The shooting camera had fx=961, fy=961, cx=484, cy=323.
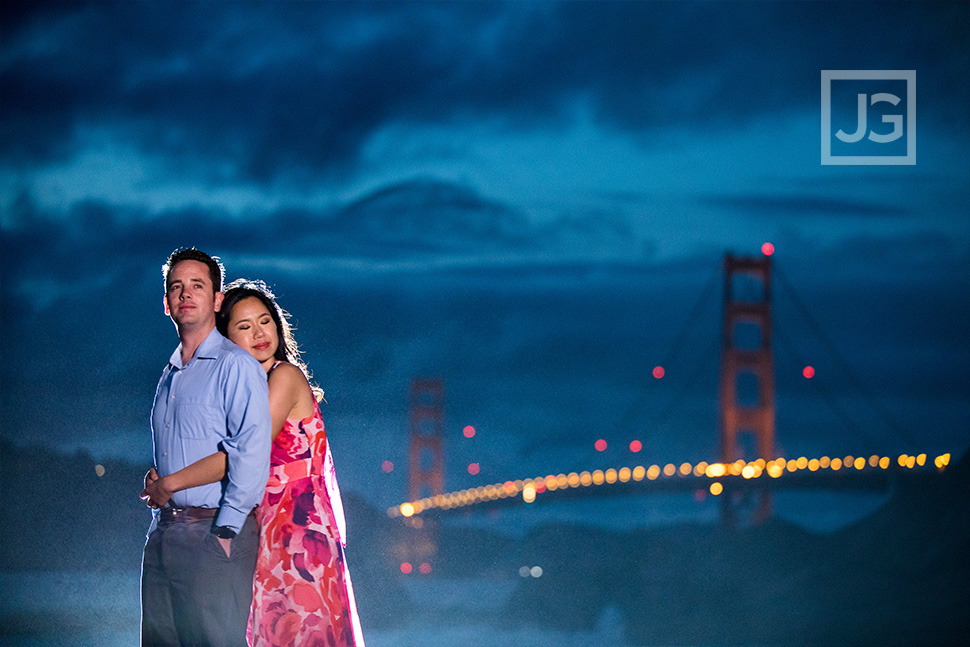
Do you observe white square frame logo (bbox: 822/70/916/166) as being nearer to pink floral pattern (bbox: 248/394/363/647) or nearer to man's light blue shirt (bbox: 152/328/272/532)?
pink floral pattern (bbox: 248/394/363/647)

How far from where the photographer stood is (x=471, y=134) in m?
4.04

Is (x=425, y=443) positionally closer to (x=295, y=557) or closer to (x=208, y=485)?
(x=295, y=557)

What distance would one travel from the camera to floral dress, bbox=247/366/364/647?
8.52 ft

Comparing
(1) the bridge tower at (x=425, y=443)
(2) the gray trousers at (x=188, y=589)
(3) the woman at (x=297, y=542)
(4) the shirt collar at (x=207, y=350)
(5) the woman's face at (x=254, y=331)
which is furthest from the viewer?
(1) the bridge tower at (x=425, y=443)

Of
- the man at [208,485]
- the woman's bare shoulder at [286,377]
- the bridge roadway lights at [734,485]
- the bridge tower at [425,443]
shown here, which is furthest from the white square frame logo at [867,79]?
the man at [208,485]

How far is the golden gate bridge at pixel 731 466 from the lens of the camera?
3945mm

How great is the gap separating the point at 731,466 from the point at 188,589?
8.10ft

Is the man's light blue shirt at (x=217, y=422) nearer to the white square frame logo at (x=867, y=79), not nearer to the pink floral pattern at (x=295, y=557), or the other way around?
the pink floral pattern at (x=295, y=557)

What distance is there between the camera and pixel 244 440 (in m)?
2.30

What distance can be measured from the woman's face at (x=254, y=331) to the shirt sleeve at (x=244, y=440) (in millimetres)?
376

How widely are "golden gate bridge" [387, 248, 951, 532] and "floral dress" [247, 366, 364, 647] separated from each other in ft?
4.14

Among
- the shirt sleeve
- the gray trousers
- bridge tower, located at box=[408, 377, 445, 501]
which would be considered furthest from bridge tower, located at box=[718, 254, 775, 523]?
the gray trousers

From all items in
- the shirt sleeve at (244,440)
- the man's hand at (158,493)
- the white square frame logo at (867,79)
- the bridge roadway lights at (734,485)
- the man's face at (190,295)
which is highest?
the white square frame logo at (867,79)

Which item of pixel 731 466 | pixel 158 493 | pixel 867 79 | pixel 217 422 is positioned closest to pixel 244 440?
pixel 217 422
